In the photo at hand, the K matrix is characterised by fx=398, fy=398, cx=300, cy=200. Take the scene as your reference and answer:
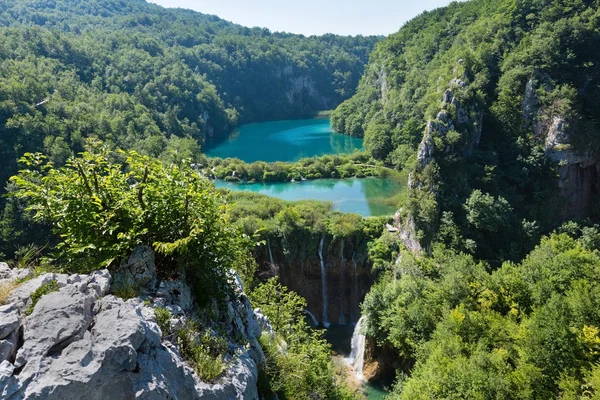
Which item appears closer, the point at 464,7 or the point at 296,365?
the point at 296,365

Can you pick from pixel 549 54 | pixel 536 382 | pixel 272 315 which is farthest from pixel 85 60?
pixel 536 382

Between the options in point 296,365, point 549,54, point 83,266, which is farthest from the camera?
point 549,54

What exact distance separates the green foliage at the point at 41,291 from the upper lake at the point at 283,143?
66898 mm

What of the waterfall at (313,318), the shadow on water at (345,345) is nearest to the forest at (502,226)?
the shadow on water at (345,345)

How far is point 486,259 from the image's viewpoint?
30.4 m

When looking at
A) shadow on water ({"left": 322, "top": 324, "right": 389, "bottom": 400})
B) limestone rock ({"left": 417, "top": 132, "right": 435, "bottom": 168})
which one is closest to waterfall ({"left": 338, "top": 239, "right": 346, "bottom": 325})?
shadow on water ({"left": 322, "top": 324, "right": 389, "bottom": 400})

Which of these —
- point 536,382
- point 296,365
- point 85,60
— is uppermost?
point 85,60

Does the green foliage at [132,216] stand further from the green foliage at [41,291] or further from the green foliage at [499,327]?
the green foliage at [499,327]

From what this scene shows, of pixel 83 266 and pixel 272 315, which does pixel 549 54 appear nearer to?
pixel 272 315

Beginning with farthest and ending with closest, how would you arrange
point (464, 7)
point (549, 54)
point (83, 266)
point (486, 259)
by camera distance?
point (464, 7)
point (549, 54)
point (486, 259)
point (83, 266)

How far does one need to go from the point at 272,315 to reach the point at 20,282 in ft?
28.0

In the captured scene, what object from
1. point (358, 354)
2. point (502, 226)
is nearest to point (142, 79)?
point (502, 226)

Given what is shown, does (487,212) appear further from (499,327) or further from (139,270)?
(139,270)

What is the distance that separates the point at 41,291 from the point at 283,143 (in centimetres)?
8408
